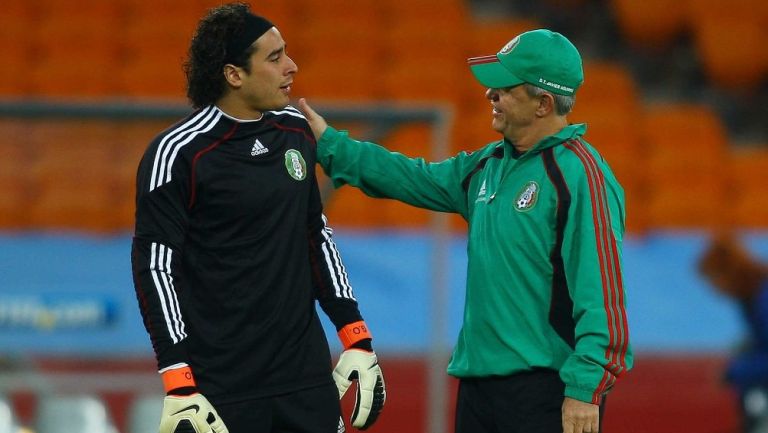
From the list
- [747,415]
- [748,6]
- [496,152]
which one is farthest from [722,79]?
[496,152]

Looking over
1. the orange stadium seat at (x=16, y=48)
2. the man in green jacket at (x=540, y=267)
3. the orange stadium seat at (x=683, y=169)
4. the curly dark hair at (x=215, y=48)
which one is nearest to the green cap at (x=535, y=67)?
the man in green jacket at (x=540, y=267)

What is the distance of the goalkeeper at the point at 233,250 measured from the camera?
2.65 metres

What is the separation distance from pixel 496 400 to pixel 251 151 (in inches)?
30.2

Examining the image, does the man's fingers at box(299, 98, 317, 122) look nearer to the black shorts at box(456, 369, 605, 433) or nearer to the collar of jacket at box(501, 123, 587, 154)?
the collar of jacket at box(501, 123, 587, 154)

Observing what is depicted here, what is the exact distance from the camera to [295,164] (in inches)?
111

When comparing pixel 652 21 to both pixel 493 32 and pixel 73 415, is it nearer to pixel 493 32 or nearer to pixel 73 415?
pixel 493 32

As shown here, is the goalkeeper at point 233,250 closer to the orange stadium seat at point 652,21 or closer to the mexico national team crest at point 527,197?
the mexico national team crest at point 527,197

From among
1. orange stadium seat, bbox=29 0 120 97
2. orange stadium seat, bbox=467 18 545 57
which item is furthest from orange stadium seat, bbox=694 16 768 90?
orange stadium seat, bbox=29 0 120 97

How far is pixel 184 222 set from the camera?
2.68 m

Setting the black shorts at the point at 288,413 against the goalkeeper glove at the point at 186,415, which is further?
the black shorts at the point at 288,413

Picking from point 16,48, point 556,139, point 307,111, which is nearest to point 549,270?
point 556,139

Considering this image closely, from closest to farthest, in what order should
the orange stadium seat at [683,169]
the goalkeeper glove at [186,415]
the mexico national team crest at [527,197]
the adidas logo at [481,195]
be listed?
the goalkeeper glove at [186,415] < the mexico national team crest at [527,197] < the adidas logo at [481,195] < the orange stadium seat at [683,169]

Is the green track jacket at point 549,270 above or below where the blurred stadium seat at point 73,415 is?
above

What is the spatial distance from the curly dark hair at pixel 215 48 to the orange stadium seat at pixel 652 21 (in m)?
5.84
